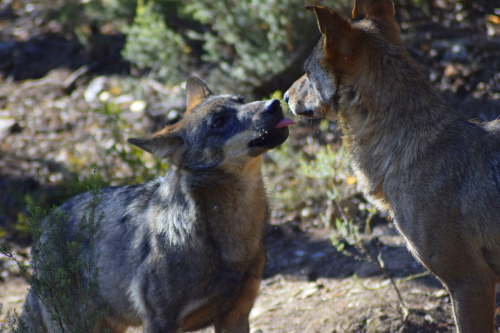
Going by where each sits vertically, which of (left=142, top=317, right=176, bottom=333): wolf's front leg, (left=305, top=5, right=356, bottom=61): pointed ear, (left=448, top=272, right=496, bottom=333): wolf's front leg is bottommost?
(left=142, top=317, right=176, bottom=333): wolf's front leg

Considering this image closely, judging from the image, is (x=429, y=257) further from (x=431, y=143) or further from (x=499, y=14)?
(x=499, y=14)

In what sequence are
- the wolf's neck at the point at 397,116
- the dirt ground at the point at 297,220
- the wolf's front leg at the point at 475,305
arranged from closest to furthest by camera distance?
the wolf's front leg at the point at 475,305 → the wolf's neck at the point at 397,116 → the dirt ground at the point at 297,220

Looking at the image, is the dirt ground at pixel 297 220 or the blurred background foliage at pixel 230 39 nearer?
the dirt ground at pixel 297 220

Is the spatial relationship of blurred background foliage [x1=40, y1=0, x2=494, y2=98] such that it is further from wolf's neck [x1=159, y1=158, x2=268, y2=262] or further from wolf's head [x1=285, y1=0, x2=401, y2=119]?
wolf's neck [x1=159, y1=158, x2=268, y2=262]

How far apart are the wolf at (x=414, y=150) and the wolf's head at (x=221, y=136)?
335 millimetres

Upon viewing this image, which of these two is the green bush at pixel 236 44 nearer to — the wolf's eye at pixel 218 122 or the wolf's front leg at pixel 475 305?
the wolf's eye at pixel 218 122

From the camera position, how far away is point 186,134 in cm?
442

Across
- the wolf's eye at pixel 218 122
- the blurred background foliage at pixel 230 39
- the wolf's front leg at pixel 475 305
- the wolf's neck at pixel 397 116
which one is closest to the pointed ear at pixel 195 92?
the wolf's eye at pixel 218 122

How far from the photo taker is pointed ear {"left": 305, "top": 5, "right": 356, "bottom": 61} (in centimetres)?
374

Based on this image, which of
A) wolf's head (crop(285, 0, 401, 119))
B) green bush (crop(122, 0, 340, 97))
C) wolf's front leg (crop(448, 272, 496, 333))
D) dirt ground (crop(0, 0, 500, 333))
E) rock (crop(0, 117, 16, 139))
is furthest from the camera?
rock (crop(0, 117, 16, 139))

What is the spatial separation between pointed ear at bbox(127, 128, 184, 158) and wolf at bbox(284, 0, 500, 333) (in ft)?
3.18

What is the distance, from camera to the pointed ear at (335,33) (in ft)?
12.3

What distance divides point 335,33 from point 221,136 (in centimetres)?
118

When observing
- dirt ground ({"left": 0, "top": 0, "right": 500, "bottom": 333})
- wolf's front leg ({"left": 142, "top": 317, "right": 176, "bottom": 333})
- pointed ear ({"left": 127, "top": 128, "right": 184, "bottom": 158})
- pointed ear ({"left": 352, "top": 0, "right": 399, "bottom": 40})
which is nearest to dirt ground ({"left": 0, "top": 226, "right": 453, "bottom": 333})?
dirt ground ({"left": 0, "top": 0, "right": 500, "bottom": 333})
